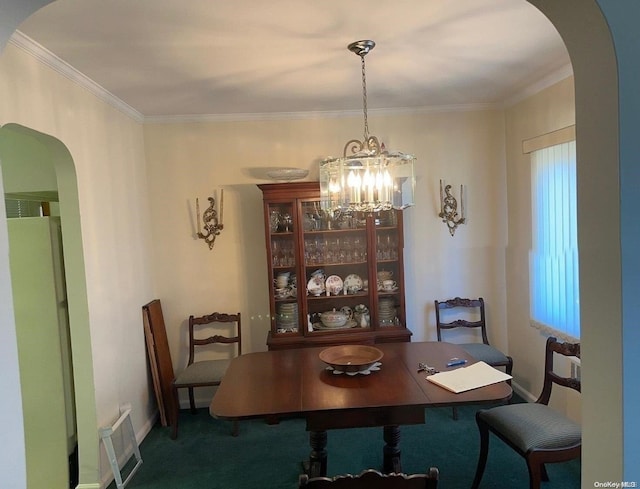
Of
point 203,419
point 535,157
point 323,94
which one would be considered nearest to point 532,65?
point 535,157

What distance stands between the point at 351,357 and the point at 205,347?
178 cm

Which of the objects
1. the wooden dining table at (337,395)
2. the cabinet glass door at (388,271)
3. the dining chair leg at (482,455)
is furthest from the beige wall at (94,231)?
the dining chair leg at (482,455)

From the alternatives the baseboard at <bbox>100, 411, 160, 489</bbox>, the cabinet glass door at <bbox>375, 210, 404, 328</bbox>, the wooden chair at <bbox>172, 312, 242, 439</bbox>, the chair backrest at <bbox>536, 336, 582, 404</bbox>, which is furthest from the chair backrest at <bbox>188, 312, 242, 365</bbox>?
the chair backrest at <bbox>536, 336, 582, 404</bbox>

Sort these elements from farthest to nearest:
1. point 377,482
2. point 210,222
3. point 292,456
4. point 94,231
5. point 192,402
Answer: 1. point 210,222
2. point 192,402
3. point 292,456
4. point 94,231
5. point 377,482

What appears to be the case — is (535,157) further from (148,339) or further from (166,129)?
(148,339)

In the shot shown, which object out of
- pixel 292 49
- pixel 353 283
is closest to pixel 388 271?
pixel 353 283

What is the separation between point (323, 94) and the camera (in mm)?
3252

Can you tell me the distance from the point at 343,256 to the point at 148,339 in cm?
167

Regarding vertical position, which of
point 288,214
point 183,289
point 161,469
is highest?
point 288,214

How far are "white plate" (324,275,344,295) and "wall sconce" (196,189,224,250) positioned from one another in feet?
3.34

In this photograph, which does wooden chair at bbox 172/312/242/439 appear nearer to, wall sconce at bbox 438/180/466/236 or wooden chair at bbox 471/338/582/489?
wooden chair at bbox 471/338/582/489

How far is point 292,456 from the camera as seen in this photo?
9.74 feet

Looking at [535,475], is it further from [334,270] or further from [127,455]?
[127,455]

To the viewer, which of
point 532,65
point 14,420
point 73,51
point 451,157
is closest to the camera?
point 14,420
